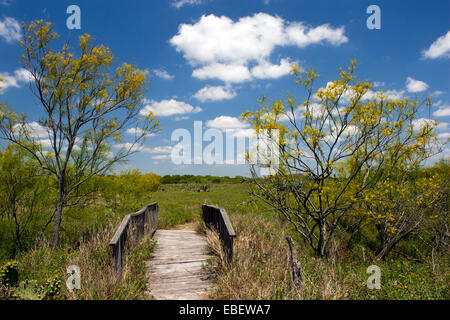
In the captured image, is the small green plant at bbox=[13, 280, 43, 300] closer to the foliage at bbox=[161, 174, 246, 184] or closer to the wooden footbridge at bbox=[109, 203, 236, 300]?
the wooden footbridge at bbox=[109, 203, 236, 300]

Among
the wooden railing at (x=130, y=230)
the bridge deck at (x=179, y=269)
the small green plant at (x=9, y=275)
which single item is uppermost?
the wooden railing at (x=130, y=230)

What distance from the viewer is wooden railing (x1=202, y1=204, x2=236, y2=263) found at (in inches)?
232

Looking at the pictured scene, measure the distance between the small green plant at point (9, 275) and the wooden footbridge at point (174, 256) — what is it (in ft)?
6.75

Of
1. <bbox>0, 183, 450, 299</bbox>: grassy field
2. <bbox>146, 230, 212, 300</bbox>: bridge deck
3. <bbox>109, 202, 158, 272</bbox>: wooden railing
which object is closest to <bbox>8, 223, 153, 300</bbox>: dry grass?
<bbox>0, 183, 450, 299</bbox>: grassy field

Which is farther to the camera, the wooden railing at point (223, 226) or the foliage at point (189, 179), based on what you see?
the foliage at point (189, 179)

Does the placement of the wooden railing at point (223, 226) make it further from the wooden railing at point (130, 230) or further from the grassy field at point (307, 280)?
the wooden railing at point (130, 230)

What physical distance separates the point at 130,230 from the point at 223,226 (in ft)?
7.57

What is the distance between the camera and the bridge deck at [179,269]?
5.22 metres

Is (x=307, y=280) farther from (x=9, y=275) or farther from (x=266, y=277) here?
(x=9, y=275)

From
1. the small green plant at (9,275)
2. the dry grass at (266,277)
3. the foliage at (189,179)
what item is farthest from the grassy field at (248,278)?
the foliage at (189,179)

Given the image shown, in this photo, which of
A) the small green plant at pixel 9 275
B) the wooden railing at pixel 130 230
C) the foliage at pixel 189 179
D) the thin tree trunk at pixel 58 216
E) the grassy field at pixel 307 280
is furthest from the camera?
the foliage at pixel 189 179
